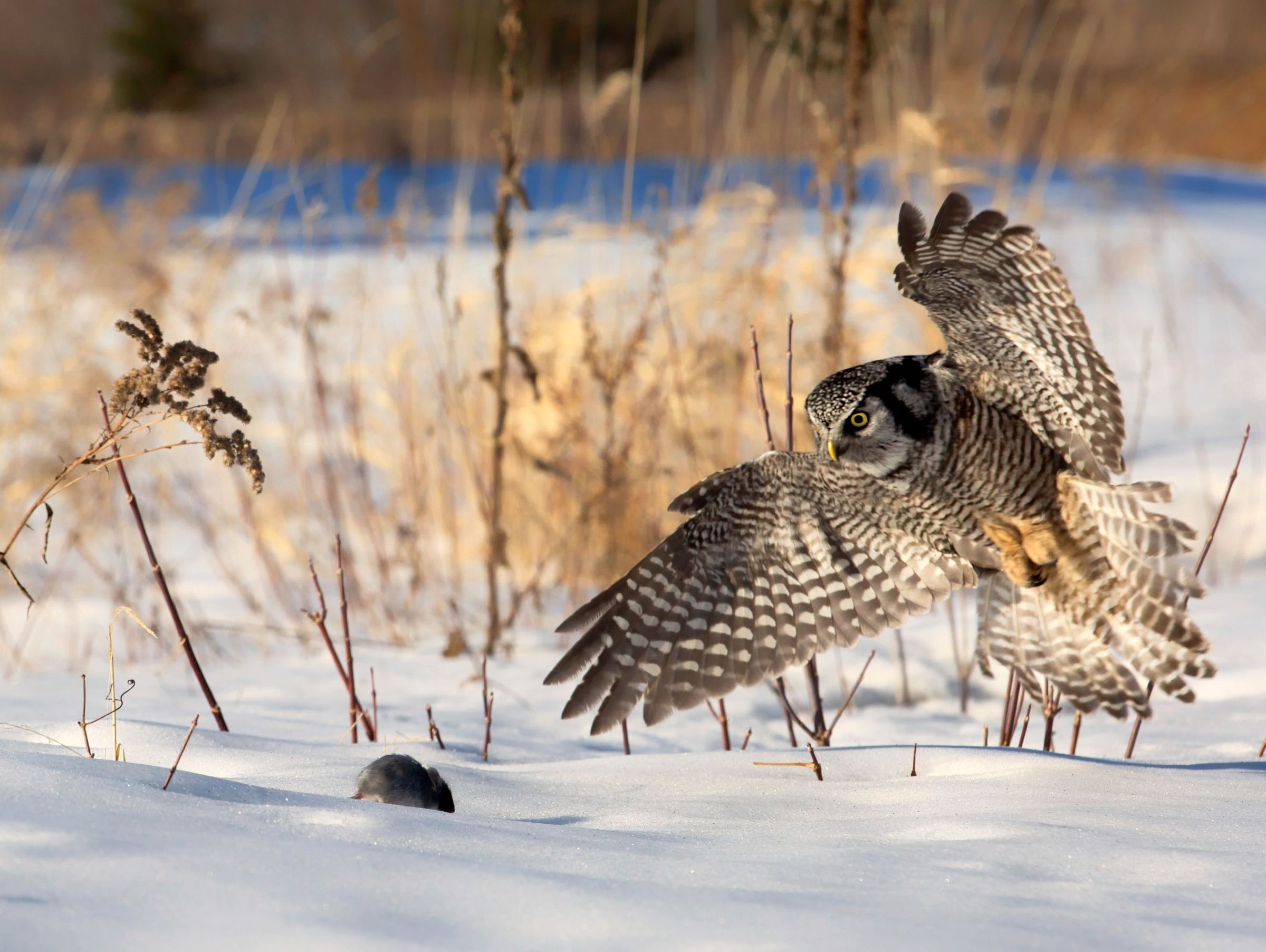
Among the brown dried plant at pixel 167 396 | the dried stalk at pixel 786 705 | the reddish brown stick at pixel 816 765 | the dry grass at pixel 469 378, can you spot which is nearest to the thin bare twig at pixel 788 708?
the dried stalk at pixel 786 705

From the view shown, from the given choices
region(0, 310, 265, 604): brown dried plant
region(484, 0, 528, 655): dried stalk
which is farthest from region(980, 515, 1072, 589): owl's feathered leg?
region(0, 310, 265, 604): brown dried plant

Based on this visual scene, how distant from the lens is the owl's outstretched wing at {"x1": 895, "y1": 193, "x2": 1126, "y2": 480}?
7.61ft

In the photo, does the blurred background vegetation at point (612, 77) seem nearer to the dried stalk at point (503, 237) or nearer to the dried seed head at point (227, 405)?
the dried stalk at point (503, 237)

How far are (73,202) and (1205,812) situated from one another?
5.21 m

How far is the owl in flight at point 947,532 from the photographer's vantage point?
2348 millimetres

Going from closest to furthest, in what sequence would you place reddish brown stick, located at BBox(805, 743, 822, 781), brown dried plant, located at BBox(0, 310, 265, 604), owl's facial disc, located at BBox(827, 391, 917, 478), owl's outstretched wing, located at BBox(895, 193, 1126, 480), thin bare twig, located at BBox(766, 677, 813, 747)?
1. brown dried plant, located at BBox(0, 310, 265, 604)
2. reddish brown stick, located at BBox(805, 743, 822, 781)
3. owl's outstretched wing, located at BBox(895, 193, 1126, 480)
4. owl's facial disc, located at BBox(827, 391, 917, 478)
5. thin bare twig, located at BBox(766, 677, 813, 747)

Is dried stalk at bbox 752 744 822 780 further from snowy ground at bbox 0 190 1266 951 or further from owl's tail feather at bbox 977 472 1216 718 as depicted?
owl's tail feather at bbox 977 472 1216 718

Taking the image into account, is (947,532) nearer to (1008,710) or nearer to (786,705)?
(1008,710)

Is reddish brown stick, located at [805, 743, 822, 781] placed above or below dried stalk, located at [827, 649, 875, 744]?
below

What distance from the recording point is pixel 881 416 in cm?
245

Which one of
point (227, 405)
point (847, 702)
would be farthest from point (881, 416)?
point (227, 405)

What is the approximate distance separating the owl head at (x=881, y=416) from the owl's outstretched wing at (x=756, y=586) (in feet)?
0.35

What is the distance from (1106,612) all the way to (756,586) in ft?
2.47

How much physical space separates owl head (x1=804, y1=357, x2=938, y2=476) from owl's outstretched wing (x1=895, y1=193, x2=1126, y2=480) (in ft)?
0.42
